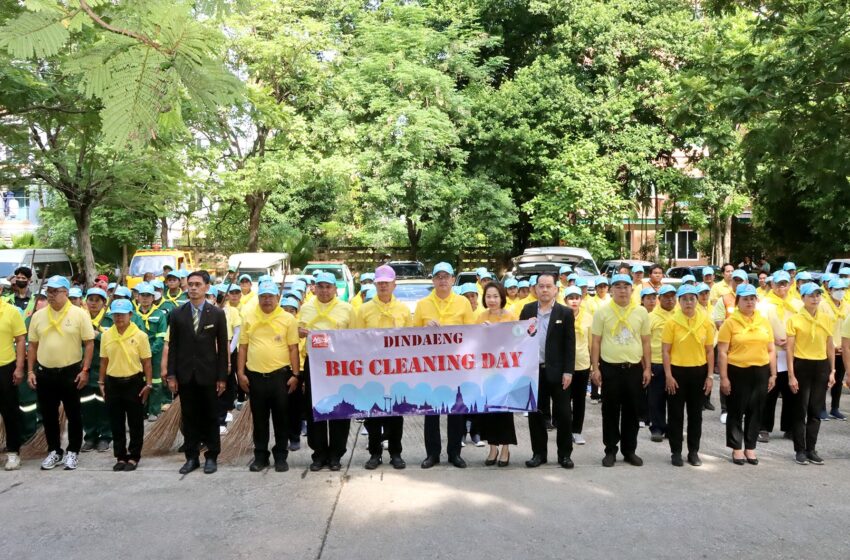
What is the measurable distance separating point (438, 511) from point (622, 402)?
228cm

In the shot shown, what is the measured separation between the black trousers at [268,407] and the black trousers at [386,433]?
81 centimetres

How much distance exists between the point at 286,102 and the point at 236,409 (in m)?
19.7

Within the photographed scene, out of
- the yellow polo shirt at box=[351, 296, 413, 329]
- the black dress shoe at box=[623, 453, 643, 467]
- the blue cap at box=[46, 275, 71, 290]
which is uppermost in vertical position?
the blue cap at box=[46, 275, 71, 290]

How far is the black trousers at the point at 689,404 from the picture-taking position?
6941 millimetres

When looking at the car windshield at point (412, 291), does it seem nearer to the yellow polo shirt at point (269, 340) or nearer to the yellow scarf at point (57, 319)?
the yellow polo shirt at point (269, 340)

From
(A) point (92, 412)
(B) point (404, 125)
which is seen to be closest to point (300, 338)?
(A) point (92, 412)

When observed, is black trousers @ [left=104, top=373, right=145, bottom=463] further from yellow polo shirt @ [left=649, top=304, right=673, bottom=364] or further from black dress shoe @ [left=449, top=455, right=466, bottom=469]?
yellow polo shirt @ [left=649, top=304, right=673, bottom=364]

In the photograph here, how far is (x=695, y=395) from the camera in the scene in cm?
695

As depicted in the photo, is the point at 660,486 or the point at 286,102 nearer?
the point at 660,486

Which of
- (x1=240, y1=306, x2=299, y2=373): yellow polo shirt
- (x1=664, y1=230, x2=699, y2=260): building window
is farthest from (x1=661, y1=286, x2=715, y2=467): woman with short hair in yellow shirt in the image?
(x1=664, y1=230, x2=699, y2=260): building window

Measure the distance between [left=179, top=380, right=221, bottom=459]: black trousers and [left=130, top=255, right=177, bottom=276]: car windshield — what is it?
576 inches

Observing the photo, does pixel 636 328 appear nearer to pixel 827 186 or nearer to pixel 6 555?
pixel 6 555

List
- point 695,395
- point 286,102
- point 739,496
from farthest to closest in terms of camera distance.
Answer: point 286,102
point 695,395
point 739,496

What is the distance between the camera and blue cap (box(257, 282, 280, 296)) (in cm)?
688
